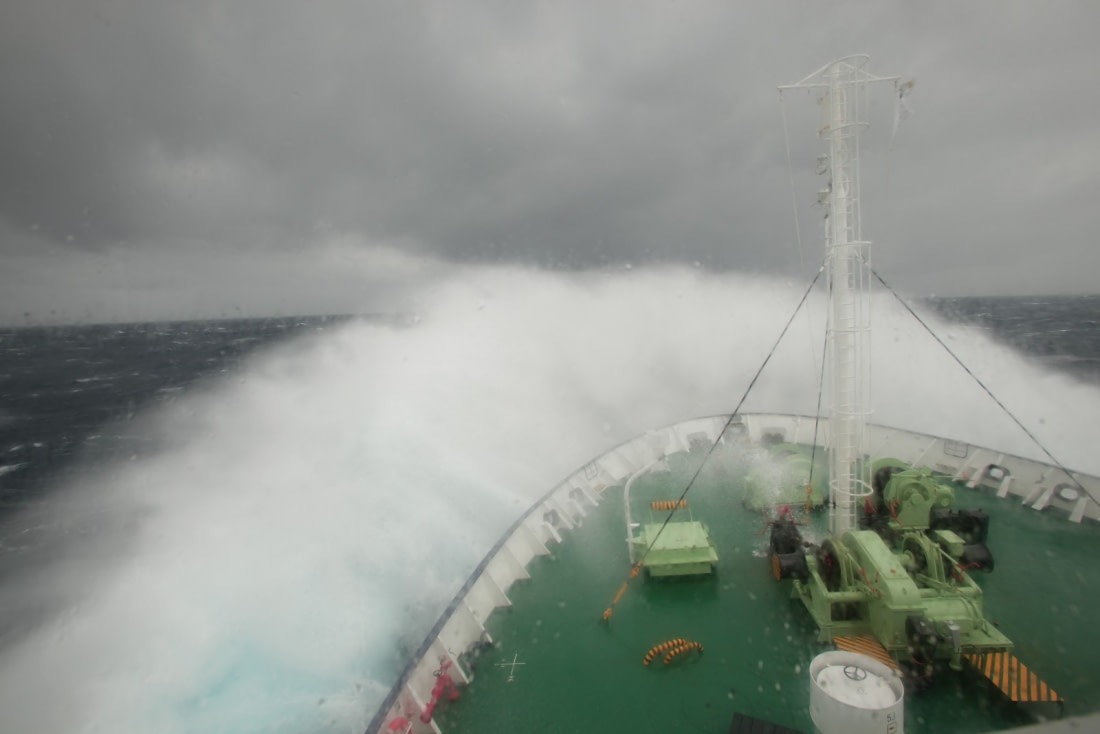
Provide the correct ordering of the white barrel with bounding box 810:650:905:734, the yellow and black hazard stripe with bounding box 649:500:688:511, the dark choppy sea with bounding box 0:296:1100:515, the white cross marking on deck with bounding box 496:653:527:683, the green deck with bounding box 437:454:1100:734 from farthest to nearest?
the dark choppy sea with bounding box 0:296:1100:515
the yellow and black hazard stripe with bounding box 649:500:688:511
the white cross marking on deck with bounding box 496:653:527:683
the green deck with bounding box 437:454:1100:734
the white barrel with bounding box 810:650:905:734

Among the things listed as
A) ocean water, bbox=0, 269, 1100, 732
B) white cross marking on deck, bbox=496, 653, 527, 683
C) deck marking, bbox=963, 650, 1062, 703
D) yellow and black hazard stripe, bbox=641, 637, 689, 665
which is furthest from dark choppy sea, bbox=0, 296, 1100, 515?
deck marking, bbox=963, 650, 1062, 703

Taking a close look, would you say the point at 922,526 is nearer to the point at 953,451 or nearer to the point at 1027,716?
the point at 1027,716

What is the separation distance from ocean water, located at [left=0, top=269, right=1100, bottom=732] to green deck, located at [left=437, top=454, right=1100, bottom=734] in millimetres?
2625

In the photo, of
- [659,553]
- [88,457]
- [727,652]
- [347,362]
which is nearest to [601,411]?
[347,362]

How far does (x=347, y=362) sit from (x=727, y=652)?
61.6ft

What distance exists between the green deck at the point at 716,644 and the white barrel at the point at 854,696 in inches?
50.4

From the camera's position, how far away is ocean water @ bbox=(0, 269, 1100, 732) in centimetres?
832

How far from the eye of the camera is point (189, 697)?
777cm

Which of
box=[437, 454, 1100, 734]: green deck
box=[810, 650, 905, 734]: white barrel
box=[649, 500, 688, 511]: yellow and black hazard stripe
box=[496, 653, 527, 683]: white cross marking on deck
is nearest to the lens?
box=[810, 650, 905, 734]: white barrel

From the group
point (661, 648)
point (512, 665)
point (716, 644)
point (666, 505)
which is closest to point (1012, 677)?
point (716, 644)

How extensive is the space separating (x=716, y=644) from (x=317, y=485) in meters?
10.9

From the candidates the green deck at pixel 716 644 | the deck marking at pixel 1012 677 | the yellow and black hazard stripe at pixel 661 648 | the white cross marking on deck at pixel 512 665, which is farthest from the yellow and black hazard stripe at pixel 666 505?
the deck marking at pixel 1012 677

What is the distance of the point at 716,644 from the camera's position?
6480mm

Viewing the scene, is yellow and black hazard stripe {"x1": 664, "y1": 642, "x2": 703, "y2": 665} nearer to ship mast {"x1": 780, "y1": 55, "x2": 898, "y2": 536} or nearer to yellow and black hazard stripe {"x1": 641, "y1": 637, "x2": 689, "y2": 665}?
yellow and black hazard stripe {"x1": 641, "y1": 637, "x2": 689, "y2": 665}
